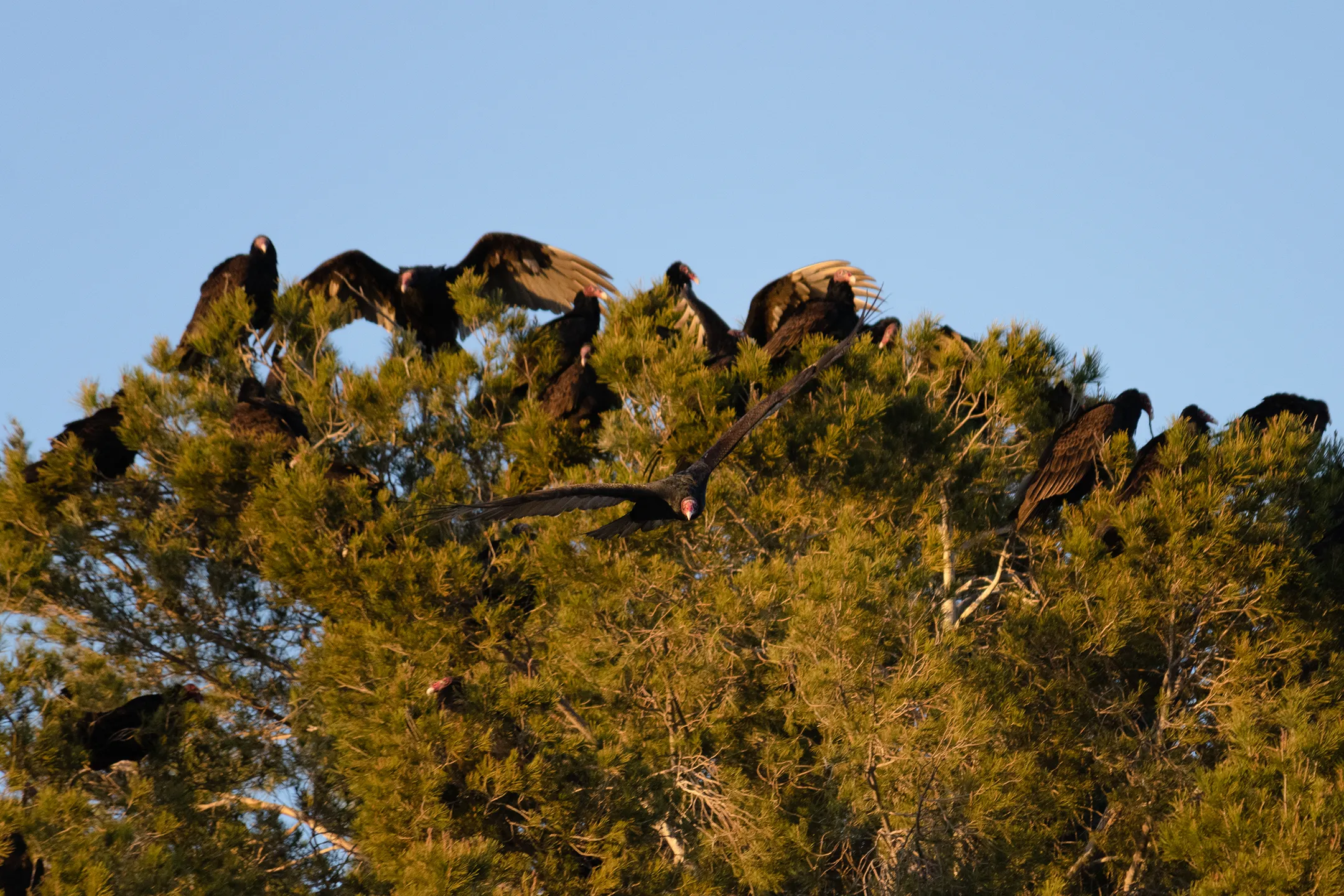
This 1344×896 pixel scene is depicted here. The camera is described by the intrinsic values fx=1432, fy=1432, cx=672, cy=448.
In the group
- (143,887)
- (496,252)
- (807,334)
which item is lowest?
(143,887)

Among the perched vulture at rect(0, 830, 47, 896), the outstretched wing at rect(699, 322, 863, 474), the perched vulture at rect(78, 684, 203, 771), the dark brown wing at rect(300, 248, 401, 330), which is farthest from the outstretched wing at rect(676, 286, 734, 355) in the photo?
the perched vulture at rect(0, 830, 47, 896)

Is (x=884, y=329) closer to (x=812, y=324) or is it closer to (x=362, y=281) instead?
(x=812, y=324)

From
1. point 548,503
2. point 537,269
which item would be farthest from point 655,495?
point 537,269

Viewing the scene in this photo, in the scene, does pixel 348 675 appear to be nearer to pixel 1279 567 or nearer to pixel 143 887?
pixel 143 887

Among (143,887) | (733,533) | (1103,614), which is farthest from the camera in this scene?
(733,533)

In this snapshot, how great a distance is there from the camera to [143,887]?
4387 mm

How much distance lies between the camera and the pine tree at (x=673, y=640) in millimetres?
4918

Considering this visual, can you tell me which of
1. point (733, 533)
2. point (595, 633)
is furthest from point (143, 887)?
point (733, 533)

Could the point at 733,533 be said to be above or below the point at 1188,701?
above

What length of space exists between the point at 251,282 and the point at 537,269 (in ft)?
6.82

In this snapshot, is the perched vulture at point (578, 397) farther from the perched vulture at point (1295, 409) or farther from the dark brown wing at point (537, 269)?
the perched vulture at point (1295, 409)

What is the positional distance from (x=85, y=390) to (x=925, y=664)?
4.61 meters

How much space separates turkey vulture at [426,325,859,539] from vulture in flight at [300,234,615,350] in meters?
3.76

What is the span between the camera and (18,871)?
16.3 ft
